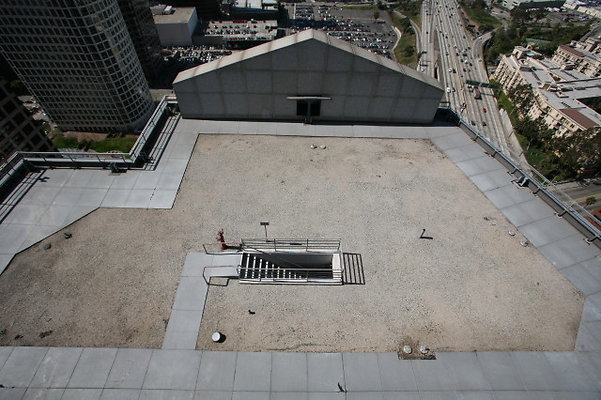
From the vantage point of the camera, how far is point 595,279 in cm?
1314

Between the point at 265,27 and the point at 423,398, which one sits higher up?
the point at 423,398

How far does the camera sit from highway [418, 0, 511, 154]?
299 ft

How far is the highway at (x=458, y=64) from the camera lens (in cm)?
9106

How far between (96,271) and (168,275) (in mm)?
3280

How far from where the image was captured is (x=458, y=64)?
375 feet

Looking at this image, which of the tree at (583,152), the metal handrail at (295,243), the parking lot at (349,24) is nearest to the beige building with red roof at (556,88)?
the tree at (583,152)

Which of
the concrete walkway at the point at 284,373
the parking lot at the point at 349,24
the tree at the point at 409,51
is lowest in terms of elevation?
the tree at the point at 409,51

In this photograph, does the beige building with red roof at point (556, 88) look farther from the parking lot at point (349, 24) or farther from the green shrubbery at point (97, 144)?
the green shrubbery at point (97, 144)

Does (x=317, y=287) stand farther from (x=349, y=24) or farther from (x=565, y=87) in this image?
(x=349, y=24)

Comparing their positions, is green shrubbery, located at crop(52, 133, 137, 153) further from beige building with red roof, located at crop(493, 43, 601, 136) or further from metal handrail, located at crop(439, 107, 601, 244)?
beige building with red roof, located at crop(493, 43, 601, 136)

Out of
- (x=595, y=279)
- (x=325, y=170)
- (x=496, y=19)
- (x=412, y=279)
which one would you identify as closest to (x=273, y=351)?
(x=412, y=279)

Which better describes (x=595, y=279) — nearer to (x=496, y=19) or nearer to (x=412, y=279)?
(x=412, y=279)

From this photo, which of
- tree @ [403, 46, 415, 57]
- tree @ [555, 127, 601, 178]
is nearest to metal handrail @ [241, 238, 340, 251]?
tree @ [555, 127, 601, 178]

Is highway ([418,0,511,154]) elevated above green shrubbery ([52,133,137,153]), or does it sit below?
above
